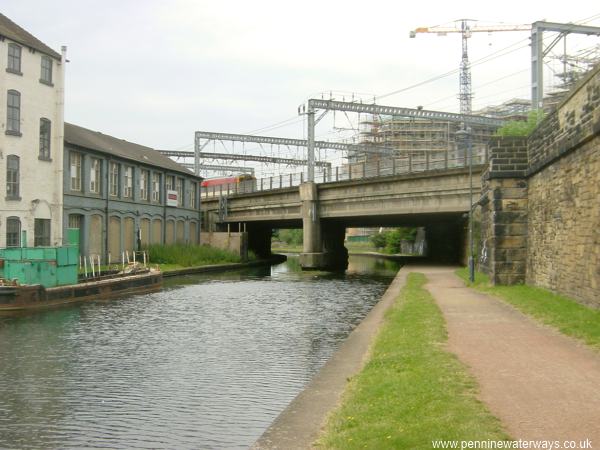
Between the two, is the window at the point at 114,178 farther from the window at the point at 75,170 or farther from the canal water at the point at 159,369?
the canal water at the point at 159,369

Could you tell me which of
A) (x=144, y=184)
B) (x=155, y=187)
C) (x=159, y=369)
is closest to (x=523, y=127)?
(x=155, y=187)

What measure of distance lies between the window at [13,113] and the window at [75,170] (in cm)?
535

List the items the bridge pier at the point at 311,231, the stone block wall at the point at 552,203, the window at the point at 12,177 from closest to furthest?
the stone block wall at the point at 552,203 < the window at the point at 12,177 < the bridge pier at the point at 311,231

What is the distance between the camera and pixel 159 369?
1215cm

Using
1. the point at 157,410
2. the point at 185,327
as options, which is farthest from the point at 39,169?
the point at 157,410

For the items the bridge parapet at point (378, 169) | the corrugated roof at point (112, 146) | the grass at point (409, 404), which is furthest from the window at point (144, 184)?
the grass at point (409, 404)

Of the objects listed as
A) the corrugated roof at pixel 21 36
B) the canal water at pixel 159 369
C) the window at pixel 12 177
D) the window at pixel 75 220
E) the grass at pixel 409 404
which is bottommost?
the canal water at pixel 159 369

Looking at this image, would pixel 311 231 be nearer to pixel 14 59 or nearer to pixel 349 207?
pixel 349 207

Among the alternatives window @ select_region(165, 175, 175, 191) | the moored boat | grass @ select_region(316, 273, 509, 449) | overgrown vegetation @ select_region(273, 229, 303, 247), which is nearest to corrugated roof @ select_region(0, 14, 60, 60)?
the moored boat

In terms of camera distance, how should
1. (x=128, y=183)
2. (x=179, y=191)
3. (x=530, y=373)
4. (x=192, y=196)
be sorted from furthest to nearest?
(x=192, y=196) < (x=179, y=191) < (x=128, y=183) < (x=530, y=373)

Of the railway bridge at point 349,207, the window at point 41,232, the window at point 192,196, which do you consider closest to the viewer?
the window at point 41,232

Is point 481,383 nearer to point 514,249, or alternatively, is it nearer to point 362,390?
point 362,390

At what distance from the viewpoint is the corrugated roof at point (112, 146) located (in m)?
38.7

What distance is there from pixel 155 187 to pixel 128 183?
4349 mm
